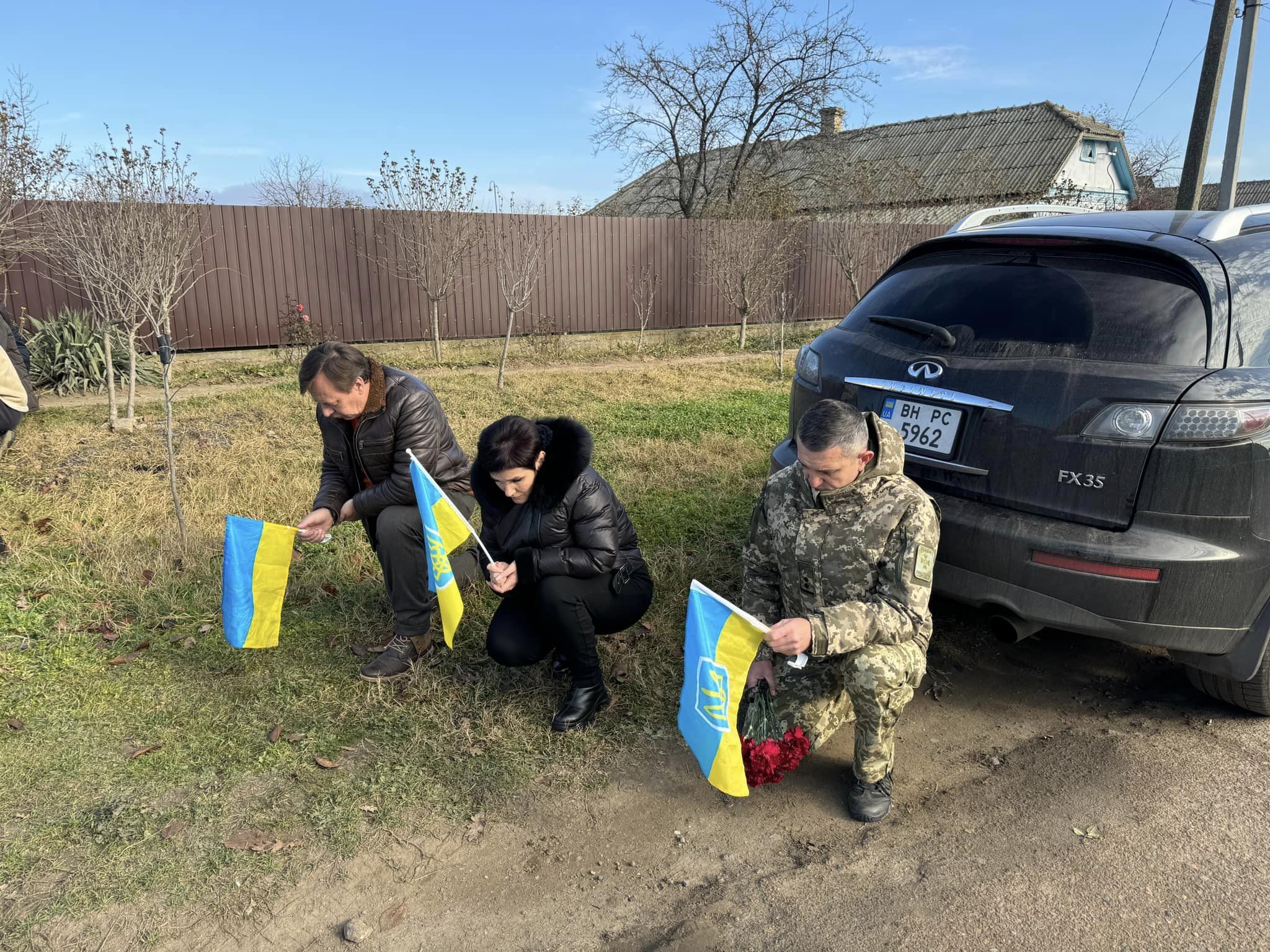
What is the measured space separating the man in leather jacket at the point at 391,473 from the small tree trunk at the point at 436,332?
9.22m

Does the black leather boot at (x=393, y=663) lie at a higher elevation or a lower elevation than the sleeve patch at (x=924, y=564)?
lower

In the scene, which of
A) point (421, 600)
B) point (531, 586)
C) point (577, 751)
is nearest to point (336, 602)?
point (421, 600)

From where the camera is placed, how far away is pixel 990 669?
3.59 meters

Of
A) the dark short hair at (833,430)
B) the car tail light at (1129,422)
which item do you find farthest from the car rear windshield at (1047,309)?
the dark short hair at (833,430)

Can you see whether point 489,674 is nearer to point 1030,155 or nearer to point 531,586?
point 531,586

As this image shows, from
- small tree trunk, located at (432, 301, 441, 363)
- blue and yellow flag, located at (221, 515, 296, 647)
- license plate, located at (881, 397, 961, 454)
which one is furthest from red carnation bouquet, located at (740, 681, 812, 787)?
Answer: small tree trunk, located at (432, 301, 441, 363)

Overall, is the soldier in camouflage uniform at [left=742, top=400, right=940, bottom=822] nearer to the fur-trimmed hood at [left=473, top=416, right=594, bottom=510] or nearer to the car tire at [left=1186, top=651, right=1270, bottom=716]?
the fur-trimmed hood at [left=473, top=416, right=594, bottom=510]

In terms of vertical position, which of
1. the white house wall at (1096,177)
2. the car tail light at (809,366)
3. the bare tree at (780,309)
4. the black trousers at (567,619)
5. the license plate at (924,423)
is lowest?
the black trousers at (567,619)

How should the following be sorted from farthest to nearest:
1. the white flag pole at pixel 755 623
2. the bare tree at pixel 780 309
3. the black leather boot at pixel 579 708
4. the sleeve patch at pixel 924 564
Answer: the bare tree at pixel 780 309 → the black leather boot at pixel 579 708 → the sleeve patch at pixel 924 564 → the white flag pole at pixel 755 623

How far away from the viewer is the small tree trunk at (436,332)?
1259cm

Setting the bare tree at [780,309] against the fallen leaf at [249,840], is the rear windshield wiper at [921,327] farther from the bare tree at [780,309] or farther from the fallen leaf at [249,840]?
the bare tree at [780,309]

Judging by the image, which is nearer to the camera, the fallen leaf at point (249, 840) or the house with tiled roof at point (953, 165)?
the fallen leaf at point (249, 840)

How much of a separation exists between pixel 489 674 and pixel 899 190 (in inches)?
797

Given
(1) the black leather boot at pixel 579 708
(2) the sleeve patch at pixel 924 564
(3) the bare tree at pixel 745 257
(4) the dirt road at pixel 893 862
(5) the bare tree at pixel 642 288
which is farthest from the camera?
(5) the bare tree at pixel 642 288
